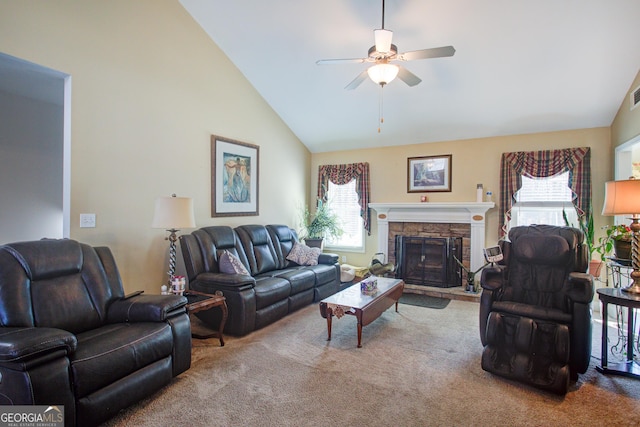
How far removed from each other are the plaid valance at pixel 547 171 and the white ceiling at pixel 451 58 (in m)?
0.39

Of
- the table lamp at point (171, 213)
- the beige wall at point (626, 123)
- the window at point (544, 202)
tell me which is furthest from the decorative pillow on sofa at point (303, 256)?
the beige wall at point (626, 123)

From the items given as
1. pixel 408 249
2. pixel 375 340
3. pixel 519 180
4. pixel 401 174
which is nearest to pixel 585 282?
pixel 375 340

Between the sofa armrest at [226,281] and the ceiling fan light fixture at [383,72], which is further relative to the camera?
the sofa armrest at [226,281]

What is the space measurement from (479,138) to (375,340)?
372 cm

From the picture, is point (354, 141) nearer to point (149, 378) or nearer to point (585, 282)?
point (585, 282)

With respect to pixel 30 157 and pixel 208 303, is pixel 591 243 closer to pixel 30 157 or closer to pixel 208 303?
pixel 208 303

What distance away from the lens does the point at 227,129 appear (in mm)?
4898

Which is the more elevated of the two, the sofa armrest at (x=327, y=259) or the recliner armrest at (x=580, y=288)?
the recliner armrest at (x=580, y=288)

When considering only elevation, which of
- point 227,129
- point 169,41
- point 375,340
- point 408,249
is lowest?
point 375,340

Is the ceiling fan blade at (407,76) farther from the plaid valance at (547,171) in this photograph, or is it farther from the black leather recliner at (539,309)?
the plaid valance at (547,171)

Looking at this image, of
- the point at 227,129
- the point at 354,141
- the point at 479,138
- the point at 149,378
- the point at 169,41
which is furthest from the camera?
the point at 354,141

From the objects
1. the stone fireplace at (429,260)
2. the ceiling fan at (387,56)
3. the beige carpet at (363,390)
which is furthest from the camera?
the stone fireplace at (429,260)

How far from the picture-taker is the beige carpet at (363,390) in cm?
220

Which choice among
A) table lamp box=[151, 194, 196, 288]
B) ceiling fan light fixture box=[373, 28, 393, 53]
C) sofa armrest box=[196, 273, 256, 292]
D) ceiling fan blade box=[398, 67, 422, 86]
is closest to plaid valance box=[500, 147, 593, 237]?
ceiling fan blade box=[398, 67, 422, 86]
